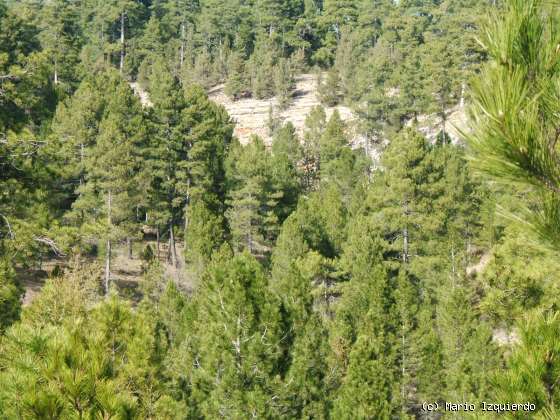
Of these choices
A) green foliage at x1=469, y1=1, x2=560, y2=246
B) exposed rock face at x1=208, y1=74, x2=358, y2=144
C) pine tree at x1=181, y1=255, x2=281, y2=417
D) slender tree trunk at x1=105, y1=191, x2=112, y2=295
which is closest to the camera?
green foliage at x1=469, y1=1, x2=560, y2=246

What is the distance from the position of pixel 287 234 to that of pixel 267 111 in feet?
127

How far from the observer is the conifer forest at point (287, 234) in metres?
3.99

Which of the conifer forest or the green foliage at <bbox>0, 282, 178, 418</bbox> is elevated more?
the green foliage at <bbox>0, 282, 178, 418</bbox>

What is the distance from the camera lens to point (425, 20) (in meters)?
71.4

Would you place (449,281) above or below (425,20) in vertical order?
below

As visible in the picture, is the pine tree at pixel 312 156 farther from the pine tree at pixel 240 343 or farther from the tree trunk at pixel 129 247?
the pine tree at pixel 240 343

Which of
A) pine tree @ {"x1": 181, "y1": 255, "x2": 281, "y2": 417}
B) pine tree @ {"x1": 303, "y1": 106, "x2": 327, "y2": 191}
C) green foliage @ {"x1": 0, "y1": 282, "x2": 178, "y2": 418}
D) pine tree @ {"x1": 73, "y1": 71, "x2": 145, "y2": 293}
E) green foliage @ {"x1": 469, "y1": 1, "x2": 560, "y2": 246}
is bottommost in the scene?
pine tree @ {"x1": 303, "y1": 106, "x2": 327, "y2": 191}

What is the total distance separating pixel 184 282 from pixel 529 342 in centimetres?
2677

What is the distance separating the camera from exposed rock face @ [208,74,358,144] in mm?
60438

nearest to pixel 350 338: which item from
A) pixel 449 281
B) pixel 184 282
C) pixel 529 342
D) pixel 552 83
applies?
pixel 449 281

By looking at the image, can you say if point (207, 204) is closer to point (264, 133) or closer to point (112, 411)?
point (264, 133)

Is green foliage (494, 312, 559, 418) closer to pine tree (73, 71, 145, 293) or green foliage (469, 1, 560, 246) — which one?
green foliage (469, 1, 560, 246)

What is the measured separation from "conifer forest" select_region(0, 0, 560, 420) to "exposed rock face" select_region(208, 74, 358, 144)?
0.43 meters

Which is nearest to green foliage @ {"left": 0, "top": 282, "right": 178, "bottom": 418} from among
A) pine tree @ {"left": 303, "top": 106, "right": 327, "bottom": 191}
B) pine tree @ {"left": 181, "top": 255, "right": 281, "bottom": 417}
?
pine tree @ {"left": 181, "top": 255, "right": 281, "bottom": 417}
